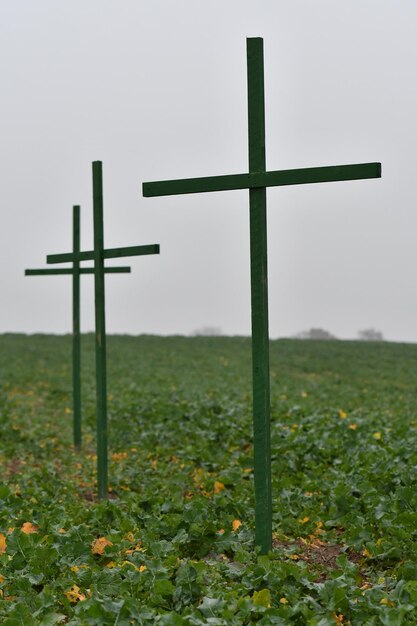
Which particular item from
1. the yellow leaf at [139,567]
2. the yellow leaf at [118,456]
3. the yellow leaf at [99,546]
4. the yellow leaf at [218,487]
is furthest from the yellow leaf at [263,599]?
the yellow leaf at [118,456]

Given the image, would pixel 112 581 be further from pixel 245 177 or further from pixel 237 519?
pixel 245 177

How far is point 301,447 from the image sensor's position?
902 centimetres

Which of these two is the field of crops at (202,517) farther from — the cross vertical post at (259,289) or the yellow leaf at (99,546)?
the cross vertical post at (259,289)

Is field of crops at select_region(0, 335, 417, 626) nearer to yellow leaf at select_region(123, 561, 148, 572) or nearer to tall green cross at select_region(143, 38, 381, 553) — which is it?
yellow leaf at select_region(123, 561, 148, 572)

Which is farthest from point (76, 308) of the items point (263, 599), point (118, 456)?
point (263, 599)

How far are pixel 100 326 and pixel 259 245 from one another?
3473mm

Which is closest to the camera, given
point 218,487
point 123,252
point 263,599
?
point 263,599

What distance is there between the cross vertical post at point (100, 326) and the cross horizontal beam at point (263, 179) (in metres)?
2.68

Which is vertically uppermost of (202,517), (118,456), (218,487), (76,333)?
(76,333)

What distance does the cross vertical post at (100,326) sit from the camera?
801 cm

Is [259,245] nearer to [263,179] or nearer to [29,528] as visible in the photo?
[263,179]

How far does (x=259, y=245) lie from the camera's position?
16.5 feet

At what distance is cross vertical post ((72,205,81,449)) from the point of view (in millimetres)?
10961

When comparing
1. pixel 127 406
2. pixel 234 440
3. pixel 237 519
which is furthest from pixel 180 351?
pixel 237 519
